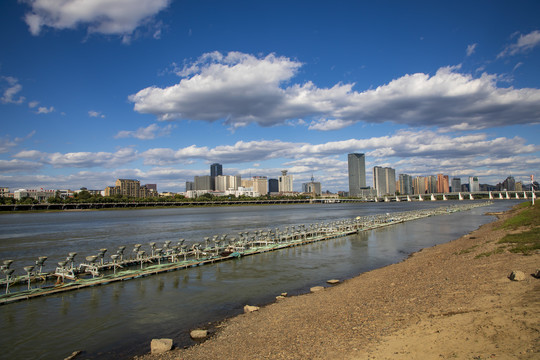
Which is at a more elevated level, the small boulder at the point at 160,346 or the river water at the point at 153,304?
the small boulder at the point at 160,346

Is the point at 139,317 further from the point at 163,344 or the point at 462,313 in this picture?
the point at 462,313

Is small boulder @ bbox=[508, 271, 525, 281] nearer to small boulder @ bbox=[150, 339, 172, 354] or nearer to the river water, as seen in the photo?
the river water

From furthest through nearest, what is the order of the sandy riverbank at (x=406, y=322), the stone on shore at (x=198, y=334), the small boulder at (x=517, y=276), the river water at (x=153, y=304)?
the river water at (x=153, y=304) → the stone on shore at (x=198, y=334) → the small boulder at (x=517, y=276) → the sandy riverbank at (x=406, y=322)

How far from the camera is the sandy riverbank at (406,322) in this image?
7531 mm

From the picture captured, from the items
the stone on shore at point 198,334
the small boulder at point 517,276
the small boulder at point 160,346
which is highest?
the small boulder at point 517,276

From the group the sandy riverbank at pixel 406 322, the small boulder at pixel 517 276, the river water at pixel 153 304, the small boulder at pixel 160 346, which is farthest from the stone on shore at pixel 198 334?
the small boulder at pixel 517 276

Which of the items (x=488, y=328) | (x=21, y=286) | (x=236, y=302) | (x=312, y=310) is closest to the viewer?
(x=488, y=328)

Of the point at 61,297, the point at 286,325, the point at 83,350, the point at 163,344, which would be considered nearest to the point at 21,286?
the point at 61,297

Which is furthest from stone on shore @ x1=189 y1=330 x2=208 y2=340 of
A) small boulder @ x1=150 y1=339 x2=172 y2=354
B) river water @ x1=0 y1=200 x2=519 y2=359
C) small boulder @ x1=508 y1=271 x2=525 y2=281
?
small boulder @ x1=508 y1=271 x2=525 y2=281

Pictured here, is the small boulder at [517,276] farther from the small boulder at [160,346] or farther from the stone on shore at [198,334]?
the small boulder at [160,346]

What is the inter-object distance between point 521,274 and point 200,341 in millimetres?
11336

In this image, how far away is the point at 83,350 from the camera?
11.7m

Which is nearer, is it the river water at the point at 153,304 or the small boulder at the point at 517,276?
the small boulder at the point at 517,276

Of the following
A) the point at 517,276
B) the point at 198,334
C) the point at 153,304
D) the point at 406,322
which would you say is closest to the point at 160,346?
the point at 198,334
